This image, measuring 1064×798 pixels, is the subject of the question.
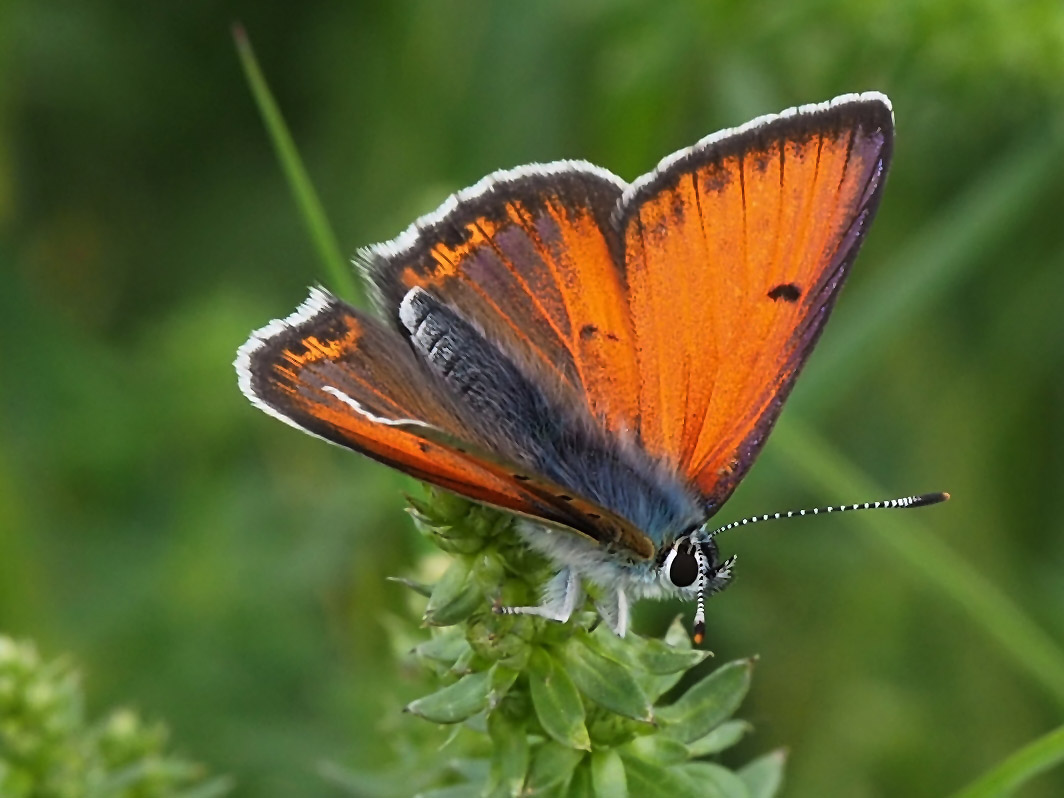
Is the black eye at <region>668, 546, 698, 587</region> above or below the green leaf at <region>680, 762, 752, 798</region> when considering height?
above

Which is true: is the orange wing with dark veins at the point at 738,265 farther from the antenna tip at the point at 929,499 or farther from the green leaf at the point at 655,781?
the green leaf at the point at 655,781

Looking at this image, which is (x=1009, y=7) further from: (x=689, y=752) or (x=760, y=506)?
(x=689, y=752)

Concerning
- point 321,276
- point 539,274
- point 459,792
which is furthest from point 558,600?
point 321,276

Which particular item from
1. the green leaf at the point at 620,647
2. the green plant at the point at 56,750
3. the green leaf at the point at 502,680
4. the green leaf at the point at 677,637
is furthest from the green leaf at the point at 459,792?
the green plant at the point at 56,750

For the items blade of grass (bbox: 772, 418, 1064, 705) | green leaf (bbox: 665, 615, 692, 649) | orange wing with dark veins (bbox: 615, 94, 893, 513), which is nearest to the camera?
green leaf (bbox: 665, 615, 692, 649)

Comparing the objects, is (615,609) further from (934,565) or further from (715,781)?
(934,565)

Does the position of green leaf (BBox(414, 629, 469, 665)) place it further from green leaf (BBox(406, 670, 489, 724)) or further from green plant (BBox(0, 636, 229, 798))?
green plant (BBox(0, 636, 229, 798))

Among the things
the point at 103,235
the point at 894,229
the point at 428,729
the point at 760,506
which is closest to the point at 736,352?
the point at 428,729

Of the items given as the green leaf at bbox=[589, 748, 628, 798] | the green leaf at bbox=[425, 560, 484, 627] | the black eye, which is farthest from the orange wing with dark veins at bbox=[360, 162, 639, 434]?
the green leaf at bbox=[589, 748, 628, 798]
